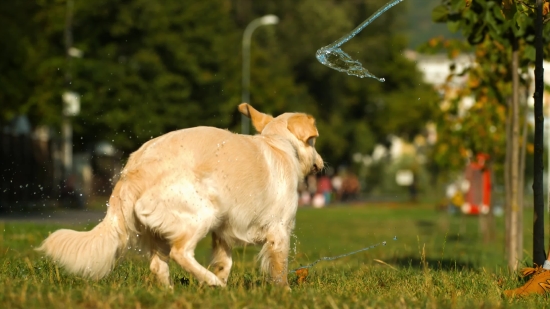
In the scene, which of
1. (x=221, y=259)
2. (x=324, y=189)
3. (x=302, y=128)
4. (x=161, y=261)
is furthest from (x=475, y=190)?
(x=324, y=189)

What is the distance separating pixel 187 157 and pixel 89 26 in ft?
136

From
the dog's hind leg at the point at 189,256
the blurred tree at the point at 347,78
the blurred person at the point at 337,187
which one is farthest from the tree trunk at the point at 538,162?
the blurred person at the point at 337,187

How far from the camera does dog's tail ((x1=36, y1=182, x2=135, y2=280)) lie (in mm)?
6398

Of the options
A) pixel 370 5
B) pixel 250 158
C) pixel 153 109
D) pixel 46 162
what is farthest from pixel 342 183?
pixel 250 158

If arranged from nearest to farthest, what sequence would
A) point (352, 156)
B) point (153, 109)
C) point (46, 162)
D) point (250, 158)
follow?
point (250, 158)
point (46, 162)
point (153, 109)
point (352, 156)

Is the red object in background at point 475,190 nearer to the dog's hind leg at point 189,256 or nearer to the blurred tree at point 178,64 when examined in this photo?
the blurred tree at point 178,64

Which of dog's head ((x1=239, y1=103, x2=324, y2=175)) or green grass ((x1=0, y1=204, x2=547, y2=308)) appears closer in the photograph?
green grass ((x1=0, y1=204, x2=547, y2=308))

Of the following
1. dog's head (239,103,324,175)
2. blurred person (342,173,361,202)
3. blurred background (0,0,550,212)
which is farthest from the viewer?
blurred person (342,173,361,202)

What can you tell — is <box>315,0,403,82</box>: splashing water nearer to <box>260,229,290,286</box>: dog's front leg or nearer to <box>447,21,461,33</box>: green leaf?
<box>447,21,461,33</box>: green leaf

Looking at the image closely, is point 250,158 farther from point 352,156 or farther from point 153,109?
point 352,156

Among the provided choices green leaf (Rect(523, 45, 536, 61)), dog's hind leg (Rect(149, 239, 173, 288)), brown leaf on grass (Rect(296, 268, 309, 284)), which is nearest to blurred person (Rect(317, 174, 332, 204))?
green leaf (Rect(523, 45, 536, 61))

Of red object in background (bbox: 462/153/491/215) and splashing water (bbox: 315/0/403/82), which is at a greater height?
splashing water (bbox: 315/0/403/82)

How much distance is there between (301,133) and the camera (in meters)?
8.01

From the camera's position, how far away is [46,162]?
45.4m
